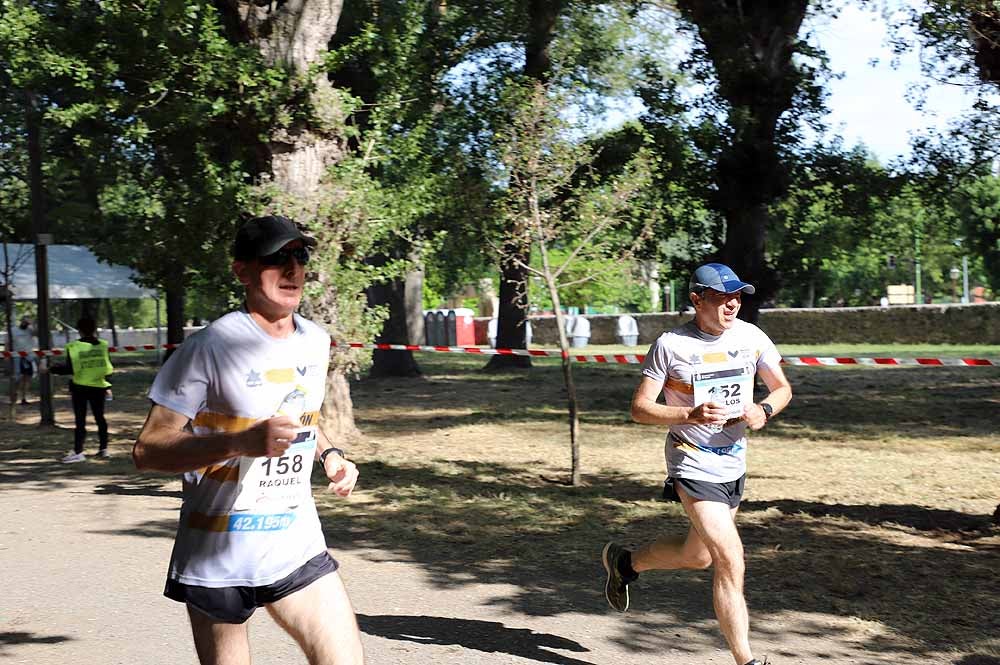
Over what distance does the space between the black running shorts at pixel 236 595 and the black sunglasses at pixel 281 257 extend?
88 cm

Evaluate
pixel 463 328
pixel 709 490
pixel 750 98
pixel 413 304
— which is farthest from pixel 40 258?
pixel 463 328

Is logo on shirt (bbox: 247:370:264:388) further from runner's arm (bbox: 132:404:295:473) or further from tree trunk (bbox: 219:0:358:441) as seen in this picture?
tree trunk (bbox: 219:0:358:441)

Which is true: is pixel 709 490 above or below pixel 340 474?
below

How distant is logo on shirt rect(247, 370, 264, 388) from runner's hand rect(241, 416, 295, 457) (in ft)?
1.20

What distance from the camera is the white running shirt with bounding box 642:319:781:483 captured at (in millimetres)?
5055

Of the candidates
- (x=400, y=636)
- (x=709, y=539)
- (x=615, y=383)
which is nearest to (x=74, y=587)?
(x=400, y=636)

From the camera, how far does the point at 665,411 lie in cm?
496

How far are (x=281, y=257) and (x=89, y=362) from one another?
10.6 meters

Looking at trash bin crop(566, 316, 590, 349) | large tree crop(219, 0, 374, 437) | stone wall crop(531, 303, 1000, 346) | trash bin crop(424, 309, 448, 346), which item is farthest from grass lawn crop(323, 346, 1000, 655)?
trash bin crop(424, 309, 448, 346)

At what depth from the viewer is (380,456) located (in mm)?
13766

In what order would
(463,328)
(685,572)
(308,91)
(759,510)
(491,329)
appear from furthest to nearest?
(491,329)
(463,328)
(308,91)
(759,510)
(685,572)

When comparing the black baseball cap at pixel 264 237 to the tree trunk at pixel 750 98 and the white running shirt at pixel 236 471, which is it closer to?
the white running shirt at pixel 236 471

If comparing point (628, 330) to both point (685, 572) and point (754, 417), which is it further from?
point (754, 417)

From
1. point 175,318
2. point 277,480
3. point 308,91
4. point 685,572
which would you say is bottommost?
point 685,572
